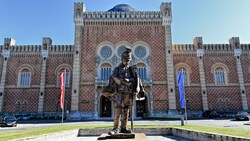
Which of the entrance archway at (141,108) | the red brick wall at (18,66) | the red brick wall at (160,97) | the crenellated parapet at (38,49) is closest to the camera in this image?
the red brick wall at (160,97)

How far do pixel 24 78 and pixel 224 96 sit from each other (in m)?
32.9

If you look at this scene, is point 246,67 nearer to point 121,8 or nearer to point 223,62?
point 223,62

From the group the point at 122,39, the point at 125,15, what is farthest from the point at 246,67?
the point at 125,15

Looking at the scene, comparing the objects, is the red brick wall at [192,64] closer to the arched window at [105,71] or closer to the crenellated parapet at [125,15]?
the crenellated parapet at [125,15]

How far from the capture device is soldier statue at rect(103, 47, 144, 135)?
7.26 meters

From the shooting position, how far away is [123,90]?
7.39 metres

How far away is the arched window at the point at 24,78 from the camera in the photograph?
33.9 metres

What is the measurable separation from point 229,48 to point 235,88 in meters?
6.83

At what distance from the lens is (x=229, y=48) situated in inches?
1374

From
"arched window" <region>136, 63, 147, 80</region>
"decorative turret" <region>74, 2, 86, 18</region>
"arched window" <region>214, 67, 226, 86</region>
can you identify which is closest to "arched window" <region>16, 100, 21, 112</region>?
"decorative turret" <region>74, 2, 86, 18</region>

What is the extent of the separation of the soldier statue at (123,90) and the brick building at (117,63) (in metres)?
23.3

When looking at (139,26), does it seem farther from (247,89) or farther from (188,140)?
(188,140)

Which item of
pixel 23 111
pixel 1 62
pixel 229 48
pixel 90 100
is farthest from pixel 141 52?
pixel 1 62

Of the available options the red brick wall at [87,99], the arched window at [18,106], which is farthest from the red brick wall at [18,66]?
the red brick wall at [87,99]
